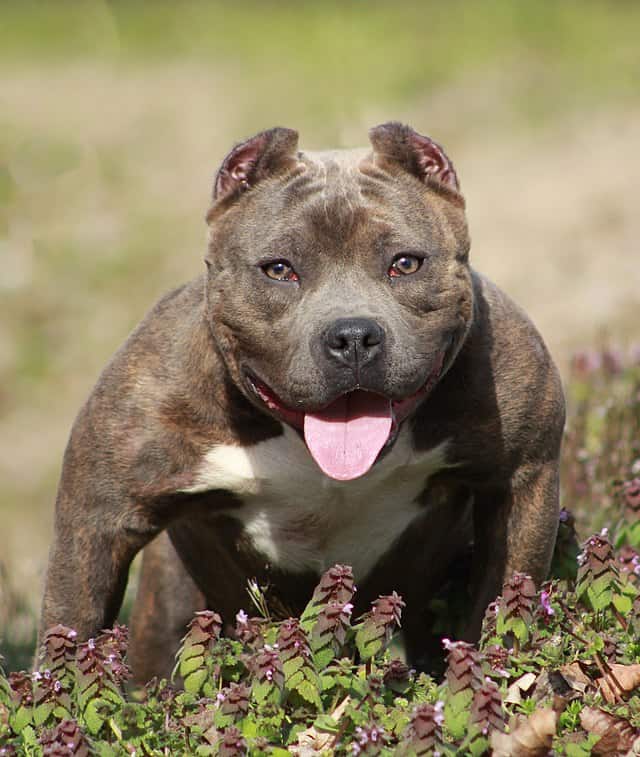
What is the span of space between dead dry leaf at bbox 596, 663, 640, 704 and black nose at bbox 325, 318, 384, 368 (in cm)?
103

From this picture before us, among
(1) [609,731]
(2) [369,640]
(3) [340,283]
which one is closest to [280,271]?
(3) [340,283]

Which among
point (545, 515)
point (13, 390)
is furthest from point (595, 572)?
point (13, 390)

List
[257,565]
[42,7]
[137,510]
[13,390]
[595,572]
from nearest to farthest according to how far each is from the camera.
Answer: [595,572] → [137,510] → [257,565] → [13,390] → [42,7]

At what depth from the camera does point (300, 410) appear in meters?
4.24

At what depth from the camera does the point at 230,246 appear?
4449 mm

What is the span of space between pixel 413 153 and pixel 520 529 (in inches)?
47.4

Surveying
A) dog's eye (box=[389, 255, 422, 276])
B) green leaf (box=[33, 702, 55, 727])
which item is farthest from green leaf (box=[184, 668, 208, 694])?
dog's eye (box=[389, 255, 422, 276])

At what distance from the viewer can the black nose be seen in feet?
13.0

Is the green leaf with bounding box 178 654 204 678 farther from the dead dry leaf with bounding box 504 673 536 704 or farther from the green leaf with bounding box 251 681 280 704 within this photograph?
the dead dry leaf with bounding box 504 673 536 704

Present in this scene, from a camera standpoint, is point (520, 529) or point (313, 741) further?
A: point (520, 529)

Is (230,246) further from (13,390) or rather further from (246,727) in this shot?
(13,390)

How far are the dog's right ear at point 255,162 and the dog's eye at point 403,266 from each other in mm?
502

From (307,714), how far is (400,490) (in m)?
1.25

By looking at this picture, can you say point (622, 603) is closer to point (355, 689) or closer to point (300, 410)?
point (355, 689)
